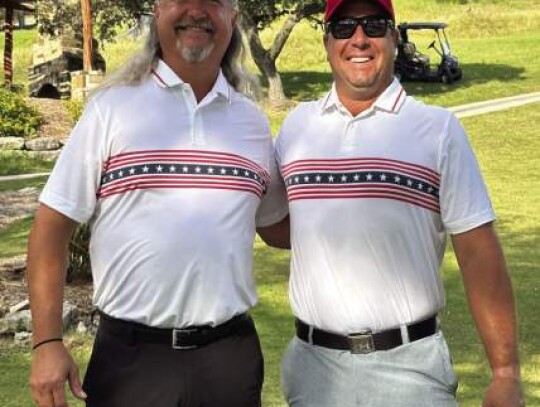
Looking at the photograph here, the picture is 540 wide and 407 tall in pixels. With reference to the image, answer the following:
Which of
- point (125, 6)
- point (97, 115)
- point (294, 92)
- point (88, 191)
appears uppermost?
point (97, 115)

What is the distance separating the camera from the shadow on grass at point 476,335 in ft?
19.2

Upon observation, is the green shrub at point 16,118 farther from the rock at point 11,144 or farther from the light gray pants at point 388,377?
the light gray pants at point 388,377

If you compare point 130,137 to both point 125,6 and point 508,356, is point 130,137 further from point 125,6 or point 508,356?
point 125,6

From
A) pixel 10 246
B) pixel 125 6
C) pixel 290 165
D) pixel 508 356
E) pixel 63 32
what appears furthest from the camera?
pixel 63 32

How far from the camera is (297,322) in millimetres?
3162

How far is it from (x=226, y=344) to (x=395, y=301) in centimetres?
55

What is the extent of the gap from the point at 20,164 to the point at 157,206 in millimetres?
14490

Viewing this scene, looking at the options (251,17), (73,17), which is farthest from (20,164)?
(73,17)

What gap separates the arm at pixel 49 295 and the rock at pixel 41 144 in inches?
603

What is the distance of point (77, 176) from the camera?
295 centimetres

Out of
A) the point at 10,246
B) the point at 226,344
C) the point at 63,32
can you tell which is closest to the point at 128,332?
the point at 226,344

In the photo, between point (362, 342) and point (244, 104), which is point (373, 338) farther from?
point (244, 104)

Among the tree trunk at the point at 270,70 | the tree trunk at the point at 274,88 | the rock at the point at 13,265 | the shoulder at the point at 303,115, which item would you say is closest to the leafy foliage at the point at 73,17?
the tree trunk at the point at 270,70

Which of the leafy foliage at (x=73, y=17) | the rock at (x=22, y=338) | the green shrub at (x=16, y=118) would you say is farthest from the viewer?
the leafy foliage at (x=73, y=17)
